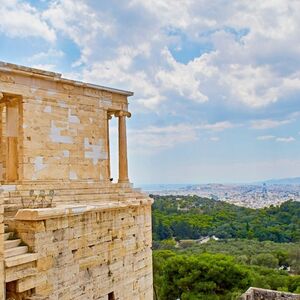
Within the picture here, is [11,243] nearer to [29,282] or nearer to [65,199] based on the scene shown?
[29,282]

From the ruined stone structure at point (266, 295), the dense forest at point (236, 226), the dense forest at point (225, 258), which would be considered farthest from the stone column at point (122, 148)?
the dense forest at point (236, 226)

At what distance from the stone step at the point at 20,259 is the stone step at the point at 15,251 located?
0.09 metres

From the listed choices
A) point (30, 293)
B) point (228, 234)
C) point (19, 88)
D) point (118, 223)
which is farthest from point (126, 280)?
point (228, 234)

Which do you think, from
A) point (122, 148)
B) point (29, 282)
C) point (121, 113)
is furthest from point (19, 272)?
point (121, 113)

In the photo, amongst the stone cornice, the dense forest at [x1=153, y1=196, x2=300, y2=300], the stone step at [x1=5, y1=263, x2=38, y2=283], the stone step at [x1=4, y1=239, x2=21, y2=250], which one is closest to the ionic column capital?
the stone cornice

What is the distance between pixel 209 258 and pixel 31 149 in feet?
52.3

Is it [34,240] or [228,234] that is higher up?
[34,240]

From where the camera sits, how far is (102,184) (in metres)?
12.0

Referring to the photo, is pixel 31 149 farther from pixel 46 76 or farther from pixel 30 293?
pixel 30 293

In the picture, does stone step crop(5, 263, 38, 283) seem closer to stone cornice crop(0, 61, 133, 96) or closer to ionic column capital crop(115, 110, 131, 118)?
stone cornice crop(0, 61, 133, 96)

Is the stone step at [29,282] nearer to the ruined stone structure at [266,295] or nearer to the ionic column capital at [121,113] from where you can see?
the ionic column capital at [121,113]

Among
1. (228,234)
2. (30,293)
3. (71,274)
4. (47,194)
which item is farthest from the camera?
(228,234)

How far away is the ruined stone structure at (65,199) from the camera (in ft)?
25.5

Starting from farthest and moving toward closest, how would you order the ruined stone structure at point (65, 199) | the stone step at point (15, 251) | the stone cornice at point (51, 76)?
the stone cornice at point (51, 76), the ruined stone structure at point (65, 199), the stone step at point (15, 251)
